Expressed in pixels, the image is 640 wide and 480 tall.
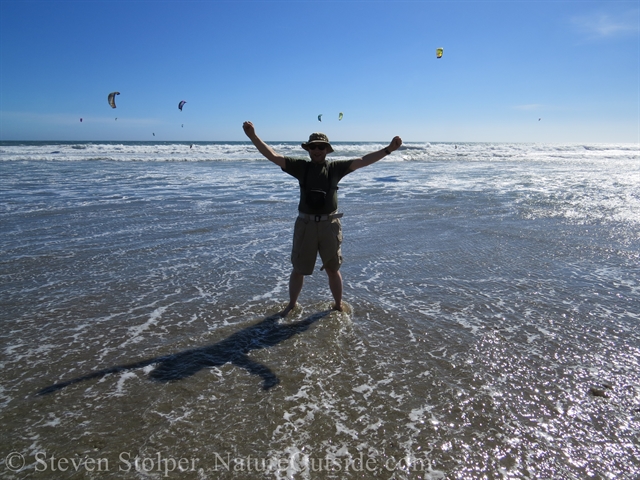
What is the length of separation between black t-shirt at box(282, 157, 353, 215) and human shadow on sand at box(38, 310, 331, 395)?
131 cm

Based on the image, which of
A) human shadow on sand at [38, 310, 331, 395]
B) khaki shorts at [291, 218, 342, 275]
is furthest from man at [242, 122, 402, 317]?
human shadow on sand at [38, 310, 331, 395]

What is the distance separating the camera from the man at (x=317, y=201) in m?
4.57

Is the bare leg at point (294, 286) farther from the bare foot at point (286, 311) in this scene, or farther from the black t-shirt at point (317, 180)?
the black t-shirt at point (317, 180)

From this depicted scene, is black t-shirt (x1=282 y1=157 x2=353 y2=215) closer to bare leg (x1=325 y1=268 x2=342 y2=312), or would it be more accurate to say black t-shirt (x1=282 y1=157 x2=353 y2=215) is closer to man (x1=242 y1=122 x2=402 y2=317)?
man (x1=242 y1=122 x2=402 y2=317)

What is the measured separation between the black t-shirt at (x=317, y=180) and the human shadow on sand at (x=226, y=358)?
4.28ft

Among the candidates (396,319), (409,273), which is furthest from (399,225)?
(396,319)

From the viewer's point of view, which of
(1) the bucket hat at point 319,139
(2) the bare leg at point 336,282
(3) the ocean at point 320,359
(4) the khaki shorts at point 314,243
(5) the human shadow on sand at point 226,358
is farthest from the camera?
(2) the bare leg at point 336,282

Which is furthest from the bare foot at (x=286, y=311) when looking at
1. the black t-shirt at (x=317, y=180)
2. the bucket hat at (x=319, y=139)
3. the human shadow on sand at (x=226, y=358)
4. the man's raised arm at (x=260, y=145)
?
the bucket hat at (x=319, y=139)

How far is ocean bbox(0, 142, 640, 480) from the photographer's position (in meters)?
2.71

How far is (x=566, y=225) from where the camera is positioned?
376 inches

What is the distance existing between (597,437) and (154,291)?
4.88 metres

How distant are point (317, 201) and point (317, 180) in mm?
228

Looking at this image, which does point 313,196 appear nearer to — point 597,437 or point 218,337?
point 218,337

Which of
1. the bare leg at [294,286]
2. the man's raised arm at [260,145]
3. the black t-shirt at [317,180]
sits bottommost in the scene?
the bare leg at [294,286]
